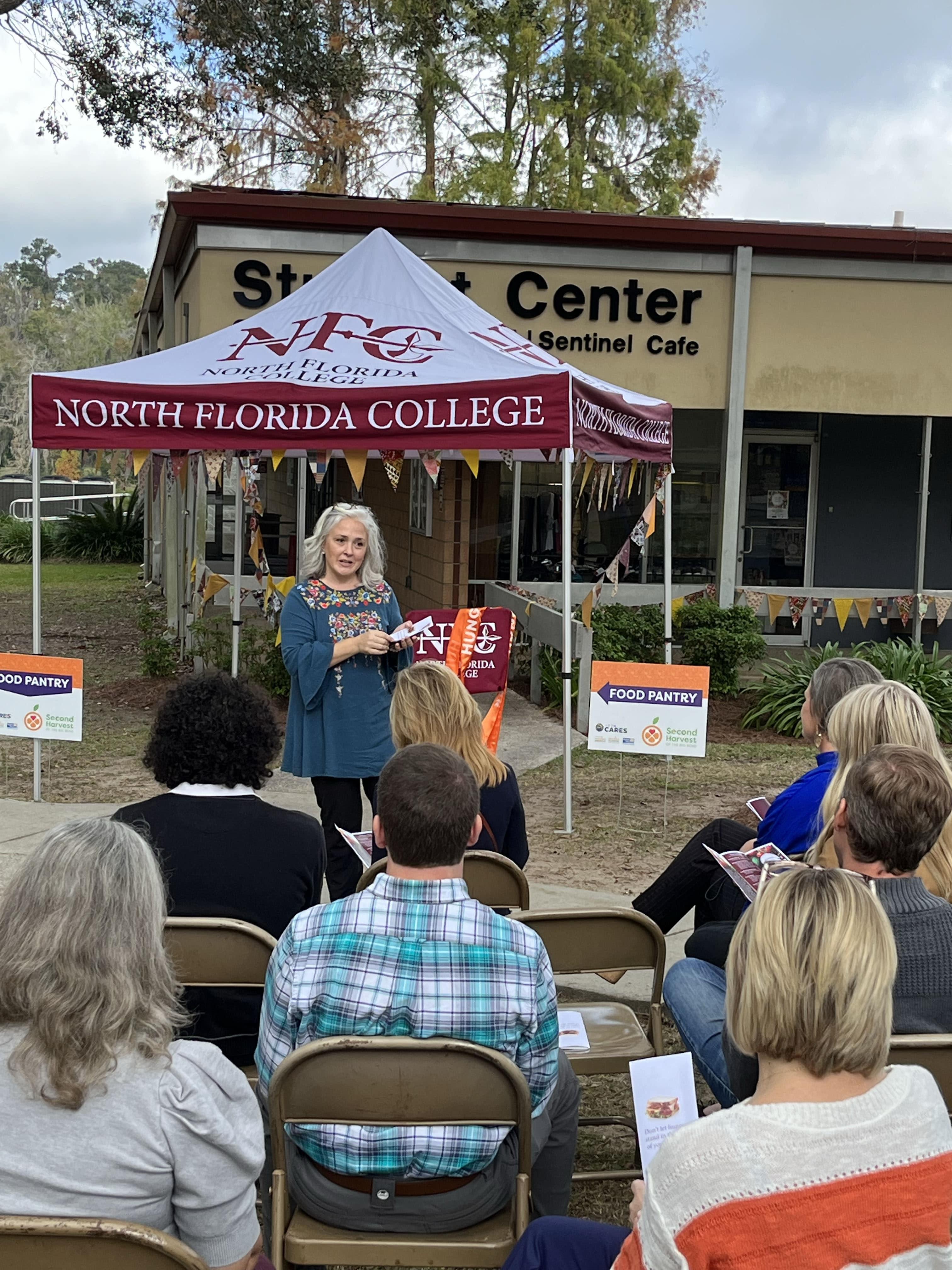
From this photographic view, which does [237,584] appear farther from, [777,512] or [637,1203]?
[777,512]

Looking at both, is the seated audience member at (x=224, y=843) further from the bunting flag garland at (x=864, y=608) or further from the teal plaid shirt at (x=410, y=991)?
the bunting flag garland at (x=864, y=608)

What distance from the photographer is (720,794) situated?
334 inches

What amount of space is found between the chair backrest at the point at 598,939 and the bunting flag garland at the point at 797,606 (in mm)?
9727

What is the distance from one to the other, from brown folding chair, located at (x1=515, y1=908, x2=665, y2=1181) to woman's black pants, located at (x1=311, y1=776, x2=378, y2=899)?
200 cm

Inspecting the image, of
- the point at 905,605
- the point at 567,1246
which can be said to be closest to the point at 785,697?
the point at 905,605

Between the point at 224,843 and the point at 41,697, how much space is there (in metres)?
4.33

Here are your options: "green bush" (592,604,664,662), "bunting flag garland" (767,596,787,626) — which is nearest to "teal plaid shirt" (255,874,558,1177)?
→ "green bush" (592,604,664,662)

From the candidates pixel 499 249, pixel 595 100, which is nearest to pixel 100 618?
pixel 499 249

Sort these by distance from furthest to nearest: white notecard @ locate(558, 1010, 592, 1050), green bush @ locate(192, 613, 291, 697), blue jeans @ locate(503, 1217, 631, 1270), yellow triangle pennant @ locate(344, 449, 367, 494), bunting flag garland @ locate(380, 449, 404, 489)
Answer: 1. green bush @ locate(192, 613, 291, 697)
2. bunting flag garland @ locate(380, 449, 404, 489)
3. yellow triangle pennant @ locate(344, 449, 367, 494)
4. white notecard @ locate(558, 1010, 592, 1050)
5. blue jeans @ locate(503, 1217, 631, 1270)

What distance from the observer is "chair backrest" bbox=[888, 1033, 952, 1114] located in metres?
2.57

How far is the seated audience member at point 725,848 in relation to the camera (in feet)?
13.7

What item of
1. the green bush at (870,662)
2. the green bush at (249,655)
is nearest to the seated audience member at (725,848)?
the green bush at (870,662)

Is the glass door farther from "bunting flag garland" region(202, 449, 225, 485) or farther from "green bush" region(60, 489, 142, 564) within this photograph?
"green bush" region(60, 489, 142, 564)

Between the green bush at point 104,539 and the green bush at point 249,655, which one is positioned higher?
the green bush at point 104,539
